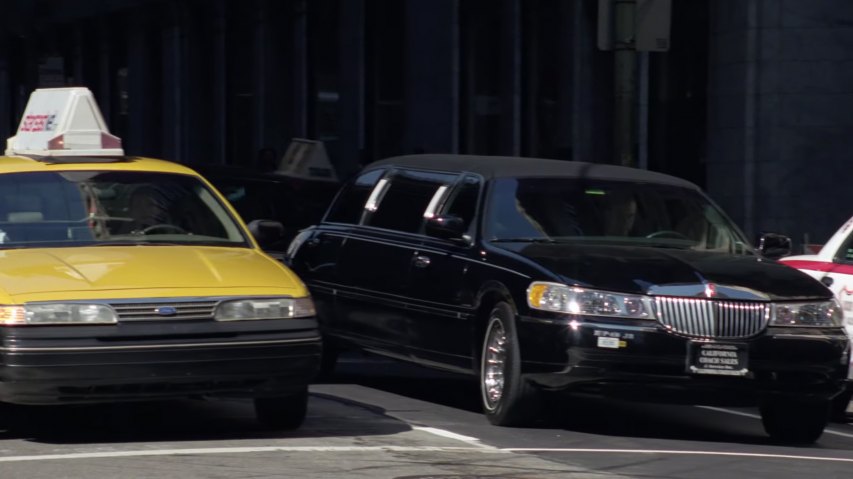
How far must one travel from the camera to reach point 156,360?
30.5 ft

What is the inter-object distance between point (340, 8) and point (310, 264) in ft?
63.9

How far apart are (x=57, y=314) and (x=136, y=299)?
0.40 m

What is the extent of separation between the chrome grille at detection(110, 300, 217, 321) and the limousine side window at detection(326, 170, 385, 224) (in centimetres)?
366

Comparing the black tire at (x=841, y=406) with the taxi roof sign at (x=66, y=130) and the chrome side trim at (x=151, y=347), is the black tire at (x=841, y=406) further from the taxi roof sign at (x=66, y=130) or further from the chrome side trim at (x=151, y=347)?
the taxi roof sign at (x=66, y=130)

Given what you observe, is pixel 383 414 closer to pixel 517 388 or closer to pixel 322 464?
pixel 517 388

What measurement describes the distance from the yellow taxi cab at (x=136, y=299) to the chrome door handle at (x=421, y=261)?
1442 mm

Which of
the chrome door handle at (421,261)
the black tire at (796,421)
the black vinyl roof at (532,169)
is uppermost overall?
the black vinyl roof at (532,169)

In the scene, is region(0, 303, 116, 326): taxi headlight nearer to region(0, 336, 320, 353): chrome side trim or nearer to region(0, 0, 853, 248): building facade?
region(0, 336, 320, 353): chrome side trim

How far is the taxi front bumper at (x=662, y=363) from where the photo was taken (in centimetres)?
1021

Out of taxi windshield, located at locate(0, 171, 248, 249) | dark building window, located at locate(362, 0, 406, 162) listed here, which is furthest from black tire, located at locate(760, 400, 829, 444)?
dark building window, located at locate(362, 0, 406, 162)

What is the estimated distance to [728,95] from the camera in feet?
72.3

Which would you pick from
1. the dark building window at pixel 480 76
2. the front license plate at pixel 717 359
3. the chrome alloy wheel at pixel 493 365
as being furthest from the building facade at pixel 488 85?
the front license plate at pixel 717 359

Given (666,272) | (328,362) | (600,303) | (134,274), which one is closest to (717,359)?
(666,272)

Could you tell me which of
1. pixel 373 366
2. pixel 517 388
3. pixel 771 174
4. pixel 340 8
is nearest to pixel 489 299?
pixel 517 388
